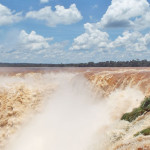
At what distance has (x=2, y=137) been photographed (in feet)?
57.2

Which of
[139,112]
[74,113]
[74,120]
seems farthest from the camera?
[74,113]

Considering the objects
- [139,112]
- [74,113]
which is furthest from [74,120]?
[139,112]

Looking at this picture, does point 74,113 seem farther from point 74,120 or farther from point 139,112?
point 139,112

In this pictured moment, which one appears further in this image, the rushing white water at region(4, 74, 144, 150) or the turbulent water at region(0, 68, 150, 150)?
the rushing white water at region(4, 74, 144, 150)

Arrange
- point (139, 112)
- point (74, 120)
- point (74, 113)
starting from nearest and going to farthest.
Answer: point (139, 112), point (74, 120), point (74, 113)

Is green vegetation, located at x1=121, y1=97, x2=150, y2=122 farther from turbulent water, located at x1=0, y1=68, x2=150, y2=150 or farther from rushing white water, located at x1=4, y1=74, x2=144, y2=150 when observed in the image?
rushing white water, located at x1=4, y1=74, x2=144, y2=150

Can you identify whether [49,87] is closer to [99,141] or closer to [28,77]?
[28,77]

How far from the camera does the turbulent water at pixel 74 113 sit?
1117 centimetres

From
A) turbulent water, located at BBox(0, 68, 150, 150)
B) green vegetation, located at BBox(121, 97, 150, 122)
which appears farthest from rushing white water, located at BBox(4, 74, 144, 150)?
green vegetation, located at BBox(121, 97, 150, 122)

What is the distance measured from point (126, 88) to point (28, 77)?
694 inches

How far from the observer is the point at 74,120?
15945 millimetres

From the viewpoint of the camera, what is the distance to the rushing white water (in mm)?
12648

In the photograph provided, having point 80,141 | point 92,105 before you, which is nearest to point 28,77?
point 92,105

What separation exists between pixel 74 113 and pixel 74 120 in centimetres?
180
